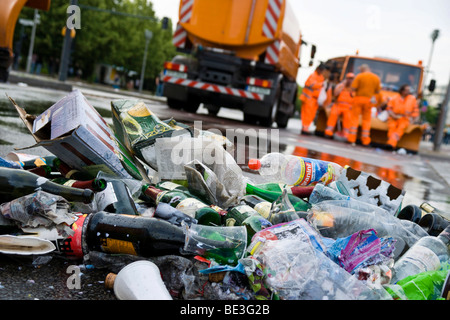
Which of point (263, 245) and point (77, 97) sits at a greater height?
point (77, 97)

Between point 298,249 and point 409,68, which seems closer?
point 298,249

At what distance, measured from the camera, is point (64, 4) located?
1405 inches

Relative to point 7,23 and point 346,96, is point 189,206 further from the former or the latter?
point 346,96

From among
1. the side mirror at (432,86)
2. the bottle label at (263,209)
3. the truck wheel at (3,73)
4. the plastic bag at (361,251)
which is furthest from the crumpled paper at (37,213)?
the side mirror at (432,86)

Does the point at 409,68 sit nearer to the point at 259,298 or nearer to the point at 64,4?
the point at 259,298

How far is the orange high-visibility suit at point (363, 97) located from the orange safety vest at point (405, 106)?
88cm

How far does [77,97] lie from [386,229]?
176 centimetres

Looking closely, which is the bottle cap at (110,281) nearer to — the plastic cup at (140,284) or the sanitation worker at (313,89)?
the plastic cup at (140,284)

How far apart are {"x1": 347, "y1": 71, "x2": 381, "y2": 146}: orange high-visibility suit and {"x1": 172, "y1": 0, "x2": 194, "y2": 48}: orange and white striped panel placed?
452 cm

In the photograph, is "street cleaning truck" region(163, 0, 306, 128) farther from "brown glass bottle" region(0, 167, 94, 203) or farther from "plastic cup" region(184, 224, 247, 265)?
"plastic cup" region(184, 224, 247, 265)

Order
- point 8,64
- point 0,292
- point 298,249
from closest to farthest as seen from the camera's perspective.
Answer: point 0,292 → point 298,249 → point 8,64

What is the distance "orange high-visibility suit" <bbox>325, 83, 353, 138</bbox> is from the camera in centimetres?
1263
